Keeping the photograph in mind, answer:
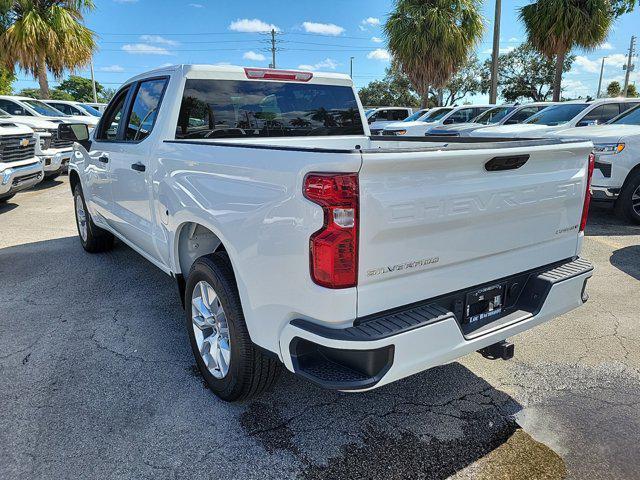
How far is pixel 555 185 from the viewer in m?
2.72

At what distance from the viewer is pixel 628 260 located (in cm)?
564

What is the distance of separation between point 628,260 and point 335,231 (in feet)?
16.3

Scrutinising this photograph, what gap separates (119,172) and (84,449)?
2407 millimetres

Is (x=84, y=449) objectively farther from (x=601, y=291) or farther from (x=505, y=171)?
(x=601, y=291)

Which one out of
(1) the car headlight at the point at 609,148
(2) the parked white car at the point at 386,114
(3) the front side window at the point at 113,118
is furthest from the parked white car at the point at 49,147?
(2) the parked white car at the point at 386,114

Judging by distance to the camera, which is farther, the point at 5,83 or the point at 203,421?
the point at 5,83

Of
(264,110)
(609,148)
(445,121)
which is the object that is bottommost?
(609,148)

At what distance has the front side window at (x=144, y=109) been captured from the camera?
3.85 meters

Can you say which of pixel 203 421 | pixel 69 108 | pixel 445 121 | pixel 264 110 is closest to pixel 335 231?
pixel 203 421

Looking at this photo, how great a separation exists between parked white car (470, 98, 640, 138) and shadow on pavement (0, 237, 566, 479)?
698 cm

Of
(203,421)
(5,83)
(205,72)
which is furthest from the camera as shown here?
(5,83)

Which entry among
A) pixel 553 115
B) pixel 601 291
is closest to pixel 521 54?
pixel 553 115

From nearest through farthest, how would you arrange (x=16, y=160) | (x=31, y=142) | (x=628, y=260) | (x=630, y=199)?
(x=628, y=260) → (x=630, y=199) → (x=16, y=160) → (x=31, y=142)

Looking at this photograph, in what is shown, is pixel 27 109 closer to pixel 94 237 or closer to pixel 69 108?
pixel 69 108
